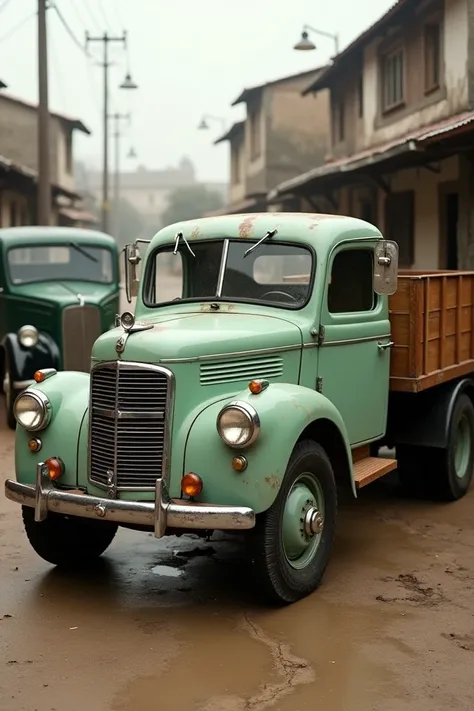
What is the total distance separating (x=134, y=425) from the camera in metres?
4.83

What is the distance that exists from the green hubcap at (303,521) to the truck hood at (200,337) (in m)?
0.75

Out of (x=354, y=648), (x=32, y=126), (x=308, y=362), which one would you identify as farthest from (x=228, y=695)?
(x=32, y=126)

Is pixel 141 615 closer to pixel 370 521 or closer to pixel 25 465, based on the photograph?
pixel 25 465

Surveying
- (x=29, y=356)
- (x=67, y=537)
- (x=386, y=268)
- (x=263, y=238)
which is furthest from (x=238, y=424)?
(x=29, y=356)

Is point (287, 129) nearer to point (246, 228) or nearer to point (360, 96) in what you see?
point (360, 96)

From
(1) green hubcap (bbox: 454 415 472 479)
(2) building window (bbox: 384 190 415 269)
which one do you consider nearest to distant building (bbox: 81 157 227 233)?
(2) building window (bbox: 384 190 415 269)

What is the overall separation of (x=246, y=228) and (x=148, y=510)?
2.03 m

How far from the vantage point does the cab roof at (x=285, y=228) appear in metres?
5.77

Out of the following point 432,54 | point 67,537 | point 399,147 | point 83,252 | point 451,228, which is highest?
point 432,54

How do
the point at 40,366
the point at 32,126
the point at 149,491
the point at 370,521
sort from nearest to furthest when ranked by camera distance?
the point at 149,491
the point at 370,521
the point at 40,366
the point at 32,126

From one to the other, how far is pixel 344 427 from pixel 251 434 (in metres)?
0.95

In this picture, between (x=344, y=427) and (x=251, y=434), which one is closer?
(x=251, y=434)

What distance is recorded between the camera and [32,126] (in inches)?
1186

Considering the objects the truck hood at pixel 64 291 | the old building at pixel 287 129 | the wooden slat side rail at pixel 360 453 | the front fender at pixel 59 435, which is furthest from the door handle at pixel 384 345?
the old building at pixel 287 129
